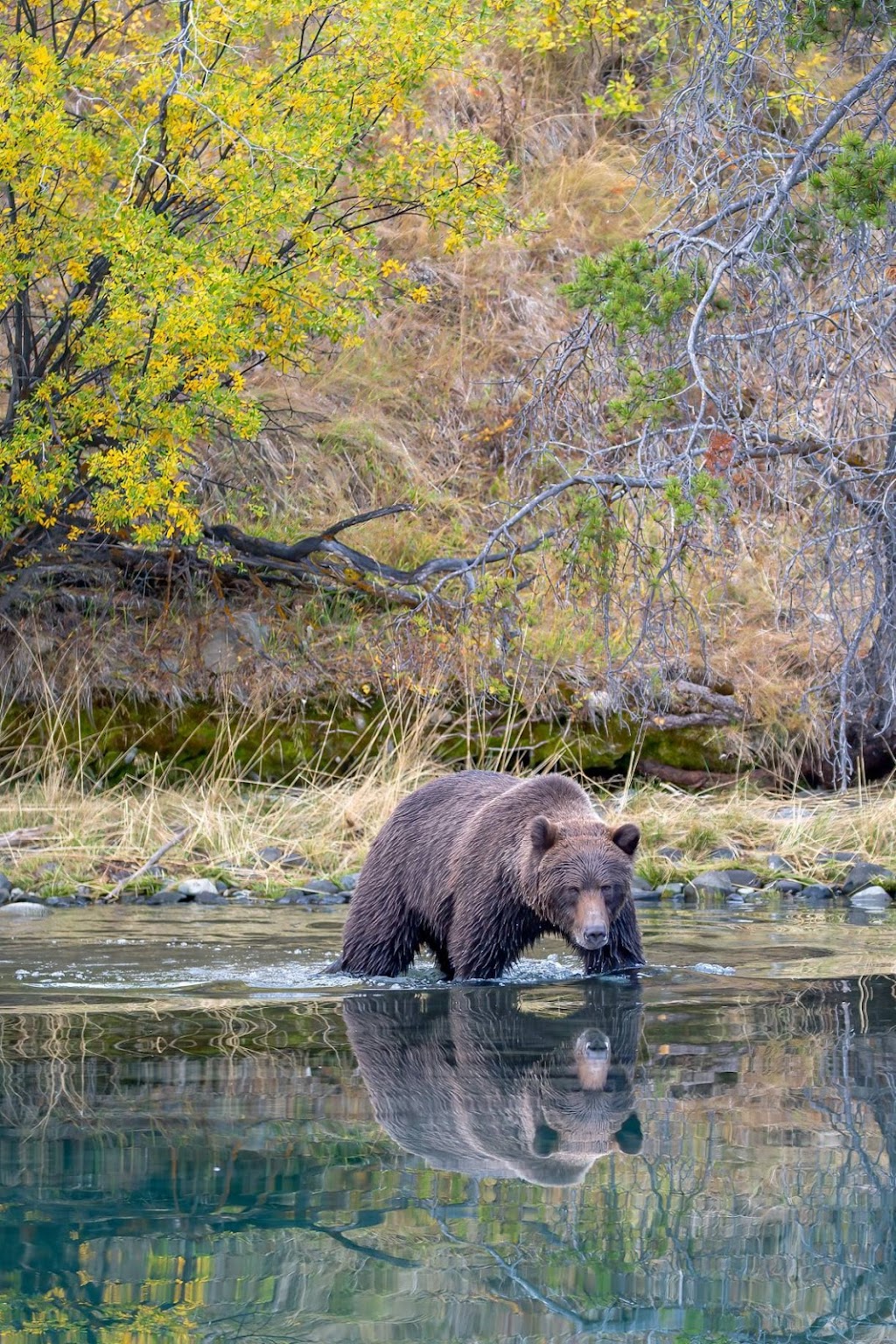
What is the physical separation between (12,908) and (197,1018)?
3699 millimetres

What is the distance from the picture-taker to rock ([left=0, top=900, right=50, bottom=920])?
884 centimetres

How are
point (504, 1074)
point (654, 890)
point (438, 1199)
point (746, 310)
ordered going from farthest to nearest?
point (654, 890), point (746, 310), point (504, 1074), point (438, 1199)

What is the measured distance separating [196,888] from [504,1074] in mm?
5378

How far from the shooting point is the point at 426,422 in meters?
15.7

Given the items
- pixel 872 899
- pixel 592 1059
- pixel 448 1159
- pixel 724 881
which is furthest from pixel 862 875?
pixel 448 1159

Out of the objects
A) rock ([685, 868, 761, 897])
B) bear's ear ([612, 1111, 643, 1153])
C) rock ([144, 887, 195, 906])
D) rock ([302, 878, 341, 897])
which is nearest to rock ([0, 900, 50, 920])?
rock ([144, 887, 195, 906])

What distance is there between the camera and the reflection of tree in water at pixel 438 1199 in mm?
2668

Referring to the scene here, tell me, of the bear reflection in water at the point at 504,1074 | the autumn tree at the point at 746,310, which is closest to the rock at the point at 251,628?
the autumn tree at the point at 746,310

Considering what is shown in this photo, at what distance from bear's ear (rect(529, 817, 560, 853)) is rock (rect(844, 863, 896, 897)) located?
3.86 meters

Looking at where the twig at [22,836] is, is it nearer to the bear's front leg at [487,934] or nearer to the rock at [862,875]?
the bear's front leg at [487,934]

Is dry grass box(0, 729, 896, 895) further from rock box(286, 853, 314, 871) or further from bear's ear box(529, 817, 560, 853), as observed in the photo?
bear's ear box(529, 817, 560, 853)

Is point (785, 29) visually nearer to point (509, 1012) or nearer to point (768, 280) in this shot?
point (768, 280)

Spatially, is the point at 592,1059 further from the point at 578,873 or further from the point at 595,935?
the point at 578,873

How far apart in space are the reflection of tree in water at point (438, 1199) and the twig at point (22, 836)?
17.4 ft
